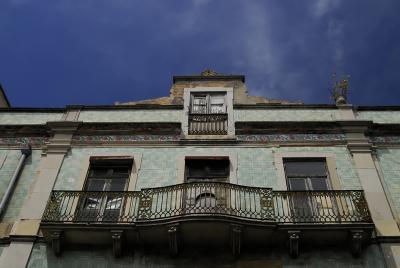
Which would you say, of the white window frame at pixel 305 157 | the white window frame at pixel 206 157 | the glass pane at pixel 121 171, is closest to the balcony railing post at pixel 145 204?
the white window frame at pixel 206 157

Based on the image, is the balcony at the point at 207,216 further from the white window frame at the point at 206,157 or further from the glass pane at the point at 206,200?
the white window frame at the point at 206,157

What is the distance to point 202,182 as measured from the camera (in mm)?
11898

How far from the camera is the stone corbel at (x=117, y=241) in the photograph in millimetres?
11109

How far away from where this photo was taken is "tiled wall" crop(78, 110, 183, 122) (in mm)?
15531

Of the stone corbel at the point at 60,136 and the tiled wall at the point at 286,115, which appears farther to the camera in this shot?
the tiled wall at the point at 286,115

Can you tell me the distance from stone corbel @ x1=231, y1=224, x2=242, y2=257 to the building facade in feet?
0.11

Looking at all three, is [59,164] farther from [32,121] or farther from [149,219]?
[149,219]

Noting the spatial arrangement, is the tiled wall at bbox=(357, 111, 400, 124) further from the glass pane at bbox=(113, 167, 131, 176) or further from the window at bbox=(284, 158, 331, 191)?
the glass pane at bbox=(113, 167, 131, 176)

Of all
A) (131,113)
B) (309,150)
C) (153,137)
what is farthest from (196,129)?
(309,150)

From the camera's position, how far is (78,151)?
14.2 meters

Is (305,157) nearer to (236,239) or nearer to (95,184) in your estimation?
(236,239)

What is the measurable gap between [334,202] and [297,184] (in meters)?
1.41

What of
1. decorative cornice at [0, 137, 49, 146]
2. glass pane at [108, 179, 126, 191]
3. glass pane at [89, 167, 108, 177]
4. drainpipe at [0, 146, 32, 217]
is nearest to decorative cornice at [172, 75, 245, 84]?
glass pane at [89, 167, 108, 177]

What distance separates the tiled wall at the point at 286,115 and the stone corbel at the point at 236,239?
17.1 ft
